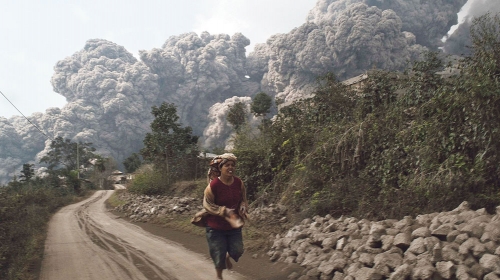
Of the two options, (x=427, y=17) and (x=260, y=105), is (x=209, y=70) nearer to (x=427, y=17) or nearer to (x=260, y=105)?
(x=427, y=17)

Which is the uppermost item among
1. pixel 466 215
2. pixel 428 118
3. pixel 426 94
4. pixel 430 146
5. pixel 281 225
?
pixel 426 94

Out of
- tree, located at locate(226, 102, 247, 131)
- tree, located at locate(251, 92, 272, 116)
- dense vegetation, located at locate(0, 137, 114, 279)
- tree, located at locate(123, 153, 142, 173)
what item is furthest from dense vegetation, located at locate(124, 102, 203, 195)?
tree, located at locate(123, 153, 142, 173)

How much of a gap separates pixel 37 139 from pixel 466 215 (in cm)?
13363

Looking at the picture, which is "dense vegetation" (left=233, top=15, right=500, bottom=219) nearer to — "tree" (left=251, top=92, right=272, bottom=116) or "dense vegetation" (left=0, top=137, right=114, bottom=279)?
"dense vegetation" (left=0, top=137, right=114, bottom=279)

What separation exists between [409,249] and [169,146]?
73.8 feet

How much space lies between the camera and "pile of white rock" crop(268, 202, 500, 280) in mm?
3797

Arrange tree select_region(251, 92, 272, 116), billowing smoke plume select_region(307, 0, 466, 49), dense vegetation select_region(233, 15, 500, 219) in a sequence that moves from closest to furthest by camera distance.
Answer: dense vegetation select_region(233, 15, 500, 219)
tree select_region(251, 92, 272, 116)
billowing smoke plume select_region(307, 0, 466, 49)

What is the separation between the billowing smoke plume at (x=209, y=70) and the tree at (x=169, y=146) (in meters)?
61.9

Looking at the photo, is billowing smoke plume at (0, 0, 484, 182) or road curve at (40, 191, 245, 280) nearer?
road curve at (40, 191, 245, 280)

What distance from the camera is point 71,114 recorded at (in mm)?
111938

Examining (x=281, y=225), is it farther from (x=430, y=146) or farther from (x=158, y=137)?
(x=158, y=137)

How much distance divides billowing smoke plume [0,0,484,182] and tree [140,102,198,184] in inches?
2436

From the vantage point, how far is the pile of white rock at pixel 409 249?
380 centimetres

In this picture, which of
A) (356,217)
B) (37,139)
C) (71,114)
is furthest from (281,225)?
(37,139)
